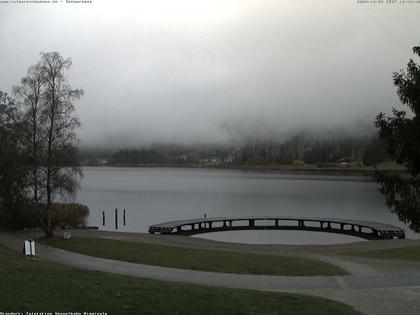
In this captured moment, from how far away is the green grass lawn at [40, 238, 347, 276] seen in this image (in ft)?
62.6

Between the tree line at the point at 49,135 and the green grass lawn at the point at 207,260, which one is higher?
the tree line at the point at 49,135

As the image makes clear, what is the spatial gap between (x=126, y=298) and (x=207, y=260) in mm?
10299

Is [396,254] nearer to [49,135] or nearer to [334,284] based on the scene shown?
[334,284]

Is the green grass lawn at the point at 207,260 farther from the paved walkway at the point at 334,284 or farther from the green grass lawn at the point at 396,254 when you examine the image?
the green grass lawn at the point at 396,254

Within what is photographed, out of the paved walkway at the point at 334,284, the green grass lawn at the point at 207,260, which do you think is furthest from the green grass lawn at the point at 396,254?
the paved walkway at the point at 334,284

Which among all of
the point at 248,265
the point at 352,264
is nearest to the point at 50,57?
the point at 248,265

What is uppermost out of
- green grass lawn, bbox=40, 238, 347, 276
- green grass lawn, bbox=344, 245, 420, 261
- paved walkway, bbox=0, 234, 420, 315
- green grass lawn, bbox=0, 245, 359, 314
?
green grass lawn, bbox=0, 245, 359, 314

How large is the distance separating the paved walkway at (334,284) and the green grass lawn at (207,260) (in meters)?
0.93

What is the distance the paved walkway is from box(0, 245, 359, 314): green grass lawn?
1320 mm

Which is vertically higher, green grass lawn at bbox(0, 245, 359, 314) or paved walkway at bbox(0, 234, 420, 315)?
green grass lawn at bbox(0, 245, 359, 314)

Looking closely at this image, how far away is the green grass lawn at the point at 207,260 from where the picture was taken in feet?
62.6

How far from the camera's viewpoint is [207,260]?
21219 mm

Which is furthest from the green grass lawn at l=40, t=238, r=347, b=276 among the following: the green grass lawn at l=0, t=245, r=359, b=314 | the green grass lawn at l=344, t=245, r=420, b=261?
the green grass lawn at l=0, t=245, r=359, b=314

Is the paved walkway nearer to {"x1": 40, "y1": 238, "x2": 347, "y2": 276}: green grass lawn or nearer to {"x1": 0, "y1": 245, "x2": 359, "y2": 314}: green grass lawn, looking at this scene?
{"x1": 40, "y1": 238, "x2": 347, "y2": 276}: green grass lawn
